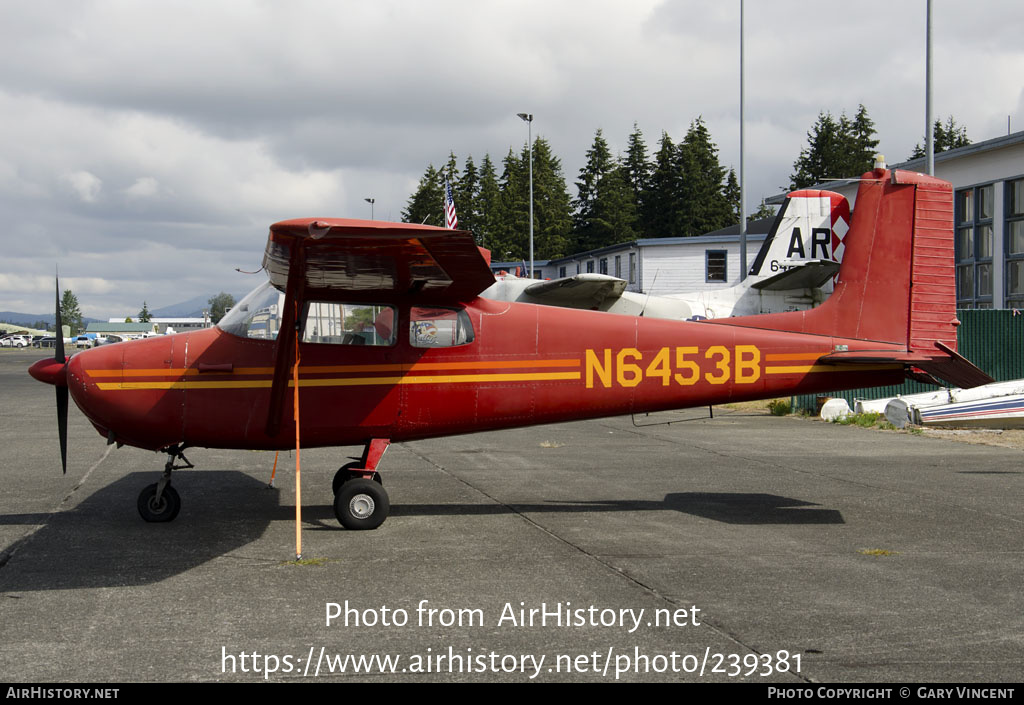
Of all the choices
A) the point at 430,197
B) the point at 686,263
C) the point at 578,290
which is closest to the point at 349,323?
the point at 578,290

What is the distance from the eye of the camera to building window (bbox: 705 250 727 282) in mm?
45156

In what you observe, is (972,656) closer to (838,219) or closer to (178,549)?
(178,549)

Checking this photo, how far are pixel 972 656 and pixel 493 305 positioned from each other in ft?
16.8

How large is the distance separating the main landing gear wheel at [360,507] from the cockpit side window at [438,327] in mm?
1409

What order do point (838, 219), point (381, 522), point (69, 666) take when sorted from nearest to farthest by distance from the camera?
point (69, 666) → point (381, 522) → point (838, 219)

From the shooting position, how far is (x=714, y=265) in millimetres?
45250

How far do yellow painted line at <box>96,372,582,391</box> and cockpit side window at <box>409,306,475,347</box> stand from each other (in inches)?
12.8

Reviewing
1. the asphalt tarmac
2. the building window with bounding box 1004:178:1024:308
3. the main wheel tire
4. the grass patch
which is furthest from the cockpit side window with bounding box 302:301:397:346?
the building window with bounding box 1004:178:1024:308

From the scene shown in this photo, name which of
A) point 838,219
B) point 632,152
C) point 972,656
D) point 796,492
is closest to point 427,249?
point 972,656

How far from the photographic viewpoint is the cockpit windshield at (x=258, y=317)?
317 inches

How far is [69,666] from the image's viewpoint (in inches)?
174

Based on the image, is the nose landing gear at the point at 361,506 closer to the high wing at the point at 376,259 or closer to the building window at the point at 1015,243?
the high wing at the point at 376,259

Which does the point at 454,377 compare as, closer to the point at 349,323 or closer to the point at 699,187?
the point at 349,323

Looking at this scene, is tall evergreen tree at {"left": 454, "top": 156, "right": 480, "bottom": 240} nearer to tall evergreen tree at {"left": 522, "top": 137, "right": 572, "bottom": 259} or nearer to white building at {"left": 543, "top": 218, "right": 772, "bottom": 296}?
tall evergreen tree at {"left": 522, "top": 137, "right": 572, "bottom": 259}
